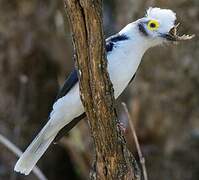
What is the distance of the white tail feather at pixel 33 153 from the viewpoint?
3.84 meters

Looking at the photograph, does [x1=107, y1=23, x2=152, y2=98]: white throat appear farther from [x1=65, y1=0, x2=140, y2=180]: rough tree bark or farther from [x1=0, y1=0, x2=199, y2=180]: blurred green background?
[x1=0, y1=0, x2=199, y2=180]: blurred green background

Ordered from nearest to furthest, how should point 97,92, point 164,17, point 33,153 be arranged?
point 97,92, point 164,17, point 33,153

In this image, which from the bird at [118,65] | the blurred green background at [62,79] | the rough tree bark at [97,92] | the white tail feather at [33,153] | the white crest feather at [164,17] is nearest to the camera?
the rough tree bark at [97,92]

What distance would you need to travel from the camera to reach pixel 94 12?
9.37ft

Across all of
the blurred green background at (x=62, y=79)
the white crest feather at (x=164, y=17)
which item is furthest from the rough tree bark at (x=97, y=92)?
the blurred green background at (x=62, y=79)

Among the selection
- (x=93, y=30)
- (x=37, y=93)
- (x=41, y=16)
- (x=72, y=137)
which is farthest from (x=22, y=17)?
(x=93, y=30)

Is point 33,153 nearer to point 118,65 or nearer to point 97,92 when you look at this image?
point 118,65

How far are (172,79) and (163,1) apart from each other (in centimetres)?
77

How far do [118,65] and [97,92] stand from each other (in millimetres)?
747

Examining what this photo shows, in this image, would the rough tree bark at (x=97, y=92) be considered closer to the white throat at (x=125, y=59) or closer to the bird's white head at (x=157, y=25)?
the white throat at (x=125, y=59)

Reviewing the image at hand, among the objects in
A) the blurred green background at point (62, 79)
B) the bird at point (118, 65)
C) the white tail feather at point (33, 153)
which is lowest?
the blurred green background at point (62, 79)

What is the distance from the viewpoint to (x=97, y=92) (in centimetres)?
302

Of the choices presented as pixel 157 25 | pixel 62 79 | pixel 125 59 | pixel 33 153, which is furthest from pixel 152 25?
Answer: pixel 62 79

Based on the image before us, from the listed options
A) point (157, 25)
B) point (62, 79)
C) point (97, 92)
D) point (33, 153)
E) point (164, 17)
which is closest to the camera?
point (97, 92)
